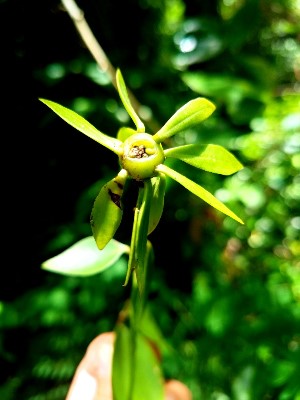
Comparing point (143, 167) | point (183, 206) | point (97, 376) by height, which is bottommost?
point (97, 376)

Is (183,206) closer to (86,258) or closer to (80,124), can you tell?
(86,258)

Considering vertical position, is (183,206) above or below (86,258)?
above

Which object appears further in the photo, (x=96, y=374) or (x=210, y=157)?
(x=96, y=374)

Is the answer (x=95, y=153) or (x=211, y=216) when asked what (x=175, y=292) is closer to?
(x=211, y=216)

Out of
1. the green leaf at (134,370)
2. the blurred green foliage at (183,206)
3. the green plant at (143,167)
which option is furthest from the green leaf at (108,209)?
the blurred green foliage at (183,206)

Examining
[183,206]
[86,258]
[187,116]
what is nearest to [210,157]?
[187,116]

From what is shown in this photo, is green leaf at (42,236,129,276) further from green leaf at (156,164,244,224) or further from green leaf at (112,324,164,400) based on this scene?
green leaf at (156,164,244,224)

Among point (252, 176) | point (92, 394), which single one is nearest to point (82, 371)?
point (92, 394)

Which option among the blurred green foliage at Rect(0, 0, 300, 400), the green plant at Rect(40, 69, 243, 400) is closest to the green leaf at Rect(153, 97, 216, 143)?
the green plant at Rect(40, 69, 243, 400)
